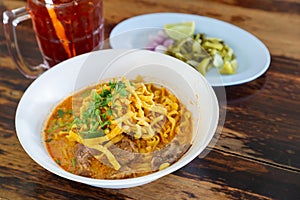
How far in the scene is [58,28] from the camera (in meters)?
1.38

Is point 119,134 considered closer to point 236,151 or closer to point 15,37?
point 236,151

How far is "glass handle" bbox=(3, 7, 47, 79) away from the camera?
1.39m

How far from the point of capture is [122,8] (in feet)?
5.97

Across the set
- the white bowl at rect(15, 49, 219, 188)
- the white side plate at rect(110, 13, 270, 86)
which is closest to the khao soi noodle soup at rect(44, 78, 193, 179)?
the white bowl at rect(15, 49, 219, 188)

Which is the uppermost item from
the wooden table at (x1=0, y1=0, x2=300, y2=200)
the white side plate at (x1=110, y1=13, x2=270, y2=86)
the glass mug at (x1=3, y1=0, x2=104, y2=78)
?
the glass mug at (x1=3, y1=0, x2=104, y2=78)

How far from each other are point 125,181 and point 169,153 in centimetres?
19

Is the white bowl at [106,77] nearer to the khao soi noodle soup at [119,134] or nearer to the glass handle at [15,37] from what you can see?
the khao soi noodle soup at [119,134]

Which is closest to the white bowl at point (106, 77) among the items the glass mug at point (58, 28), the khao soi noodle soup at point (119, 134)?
the khao soi noodle soup at point (119, 134)

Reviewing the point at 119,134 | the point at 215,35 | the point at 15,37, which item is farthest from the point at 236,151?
the point at 15,37

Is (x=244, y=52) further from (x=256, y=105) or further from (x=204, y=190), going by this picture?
(x=204, y=190)

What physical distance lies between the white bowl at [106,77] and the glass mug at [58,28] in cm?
16

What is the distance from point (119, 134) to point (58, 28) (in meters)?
0.50

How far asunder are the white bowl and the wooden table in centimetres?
11

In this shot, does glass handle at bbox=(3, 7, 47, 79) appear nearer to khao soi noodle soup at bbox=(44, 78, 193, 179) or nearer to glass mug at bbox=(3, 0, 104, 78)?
glass mug at bbox=(3, 0, 104, 78)
